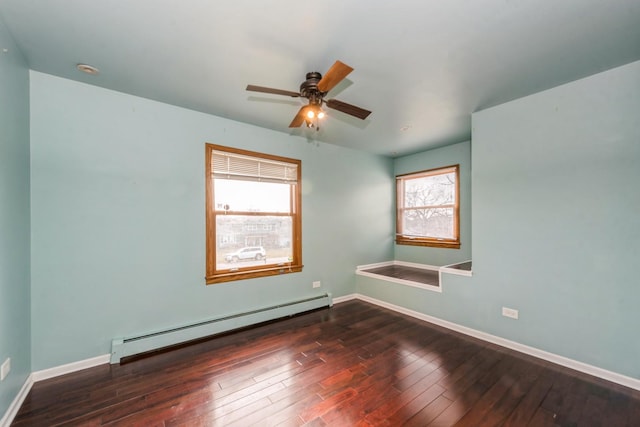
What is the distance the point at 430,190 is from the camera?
505 centimetres

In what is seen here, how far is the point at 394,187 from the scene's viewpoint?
559 centimetres

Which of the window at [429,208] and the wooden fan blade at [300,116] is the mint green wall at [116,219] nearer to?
the wooden fan blade at [300,116]

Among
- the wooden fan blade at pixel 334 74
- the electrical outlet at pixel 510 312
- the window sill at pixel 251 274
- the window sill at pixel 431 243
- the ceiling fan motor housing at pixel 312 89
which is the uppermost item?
the ceiling fan motor housing at pixel 312 89

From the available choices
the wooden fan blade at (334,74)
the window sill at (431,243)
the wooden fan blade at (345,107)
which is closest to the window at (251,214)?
the wooden fan blade at (345,107)

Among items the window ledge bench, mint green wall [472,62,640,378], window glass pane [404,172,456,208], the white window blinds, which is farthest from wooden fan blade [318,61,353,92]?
window glass pane [404,172,456,208]

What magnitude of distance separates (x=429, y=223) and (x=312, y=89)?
3.80 m

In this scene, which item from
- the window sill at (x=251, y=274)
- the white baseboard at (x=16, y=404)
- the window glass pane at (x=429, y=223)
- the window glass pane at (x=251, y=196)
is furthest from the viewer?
the window glass pane at (x=429, y=223)

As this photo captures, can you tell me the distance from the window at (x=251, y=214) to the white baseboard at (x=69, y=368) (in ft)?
4.01

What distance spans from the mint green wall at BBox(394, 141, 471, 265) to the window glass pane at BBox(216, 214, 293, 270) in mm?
2663

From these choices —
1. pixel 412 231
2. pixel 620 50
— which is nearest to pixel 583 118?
pixel 620 50

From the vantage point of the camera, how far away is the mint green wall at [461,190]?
4.47 meters

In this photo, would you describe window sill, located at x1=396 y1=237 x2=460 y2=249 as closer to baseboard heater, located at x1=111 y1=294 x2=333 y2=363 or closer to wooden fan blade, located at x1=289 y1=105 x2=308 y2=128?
baseboard heater, located at x1=111 y1=294 x2=333 y2=363

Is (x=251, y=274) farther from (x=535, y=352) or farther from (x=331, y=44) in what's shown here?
(x=535, y=352)

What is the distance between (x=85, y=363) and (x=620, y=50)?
18.2ft
